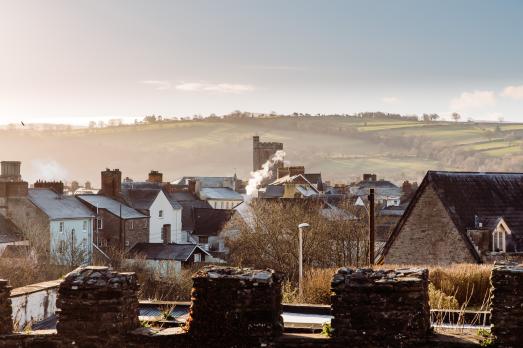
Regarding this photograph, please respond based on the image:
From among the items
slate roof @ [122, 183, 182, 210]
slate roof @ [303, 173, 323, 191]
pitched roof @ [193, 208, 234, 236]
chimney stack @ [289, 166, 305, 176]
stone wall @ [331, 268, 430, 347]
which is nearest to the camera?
stone wall @ [331, 268, 430, 347]

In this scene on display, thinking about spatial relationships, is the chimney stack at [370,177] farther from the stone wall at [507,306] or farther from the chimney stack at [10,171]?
the stone wall at [507,306]

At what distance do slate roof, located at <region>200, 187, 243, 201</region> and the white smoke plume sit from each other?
15.7m

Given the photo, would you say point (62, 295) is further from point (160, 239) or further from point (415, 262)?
point (160, 239)

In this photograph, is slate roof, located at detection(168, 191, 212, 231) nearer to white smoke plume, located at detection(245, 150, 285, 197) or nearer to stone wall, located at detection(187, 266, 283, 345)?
white smoke plume, located at detection(245, 150, 285, 197)

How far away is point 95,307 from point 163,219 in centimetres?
7138

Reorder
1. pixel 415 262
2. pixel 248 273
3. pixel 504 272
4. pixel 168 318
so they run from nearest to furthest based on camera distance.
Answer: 1. pixel 504 272
2. pixel 248 273
3. pixel 168 318
4. pixel 415 262

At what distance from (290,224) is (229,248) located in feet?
39.7

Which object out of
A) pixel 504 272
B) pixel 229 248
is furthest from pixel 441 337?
pixel 229 248

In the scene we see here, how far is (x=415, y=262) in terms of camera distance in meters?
38.6

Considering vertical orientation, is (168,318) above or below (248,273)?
below

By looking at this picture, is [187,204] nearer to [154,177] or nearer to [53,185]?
[154,177]

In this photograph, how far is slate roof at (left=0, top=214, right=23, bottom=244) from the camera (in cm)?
6088

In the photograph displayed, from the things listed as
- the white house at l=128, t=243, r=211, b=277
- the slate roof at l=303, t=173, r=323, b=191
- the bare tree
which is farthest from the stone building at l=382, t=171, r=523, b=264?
the slate roof at l=303, t=173, r=323, b=191

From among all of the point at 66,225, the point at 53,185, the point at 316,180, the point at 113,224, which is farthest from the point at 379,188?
the point at 66,225
